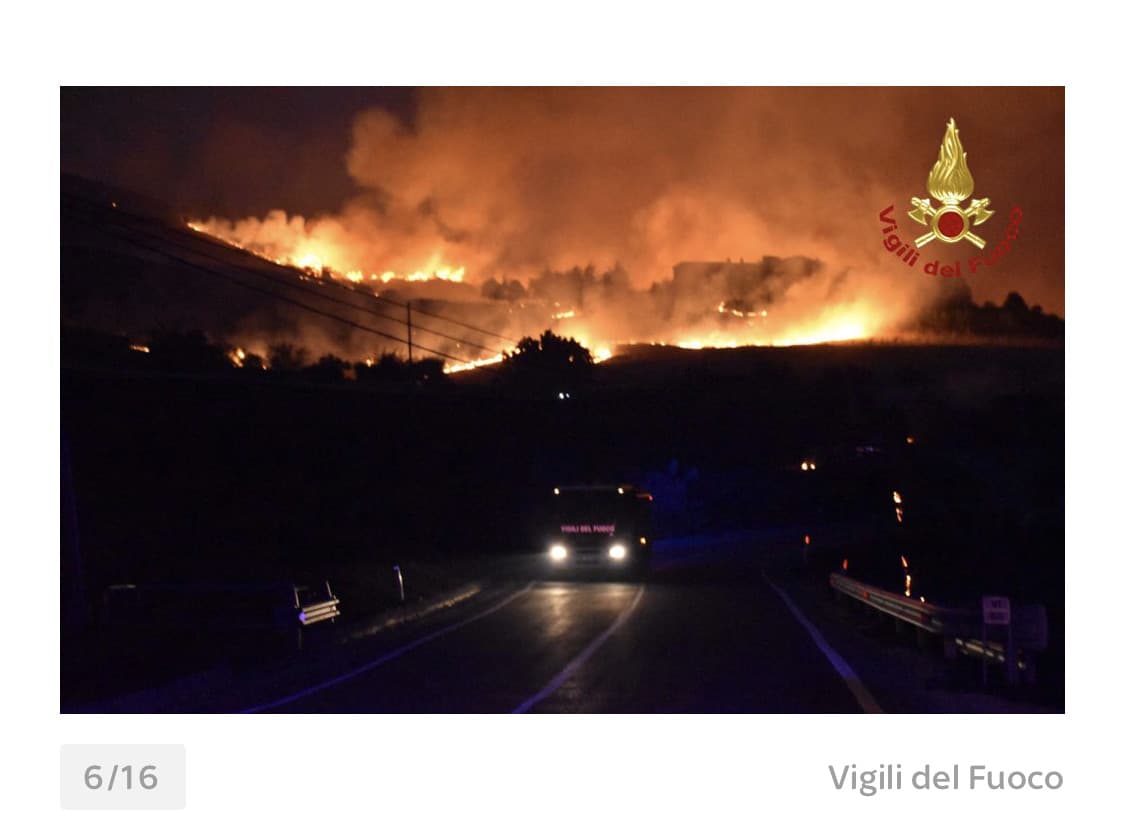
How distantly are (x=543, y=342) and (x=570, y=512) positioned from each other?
2223 inches

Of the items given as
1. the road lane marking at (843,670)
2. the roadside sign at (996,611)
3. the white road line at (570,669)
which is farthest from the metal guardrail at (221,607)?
the roadside sign at (996,611)

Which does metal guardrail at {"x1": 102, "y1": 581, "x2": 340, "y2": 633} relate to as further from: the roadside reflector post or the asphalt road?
the roadside reflector post

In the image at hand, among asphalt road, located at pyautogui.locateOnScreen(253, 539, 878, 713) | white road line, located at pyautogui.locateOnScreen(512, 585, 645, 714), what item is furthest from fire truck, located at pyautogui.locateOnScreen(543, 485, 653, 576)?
white road line, located at pyautogui.locateOnScreen(512, 585, 645, 714)

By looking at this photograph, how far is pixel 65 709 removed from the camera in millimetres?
13500

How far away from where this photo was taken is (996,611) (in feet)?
48.4

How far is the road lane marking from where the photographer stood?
46.9 feet

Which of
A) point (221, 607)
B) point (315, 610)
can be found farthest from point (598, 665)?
point (221, 607)

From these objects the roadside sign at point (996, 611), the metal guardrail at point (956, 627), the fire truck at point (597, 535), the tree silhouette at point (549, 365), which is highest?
the tree silhouette at point (549, 365)

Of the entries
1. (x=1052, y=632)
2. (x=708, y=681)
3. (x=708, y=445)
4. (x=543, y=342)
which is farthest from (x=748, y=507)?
(x=708, y=681)

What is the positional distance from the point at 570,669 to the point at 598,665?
55 centimetres

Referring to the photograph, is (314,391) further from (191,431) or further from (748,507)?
(748,507)

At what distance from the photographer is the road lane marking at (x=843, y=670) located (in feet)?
46.9

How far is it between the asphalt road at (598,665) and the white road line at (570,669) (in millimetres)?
15

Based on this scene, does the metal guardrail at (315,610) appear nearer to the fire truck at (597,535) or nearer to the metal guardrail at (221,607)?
the metal guardrail at (221,607)
